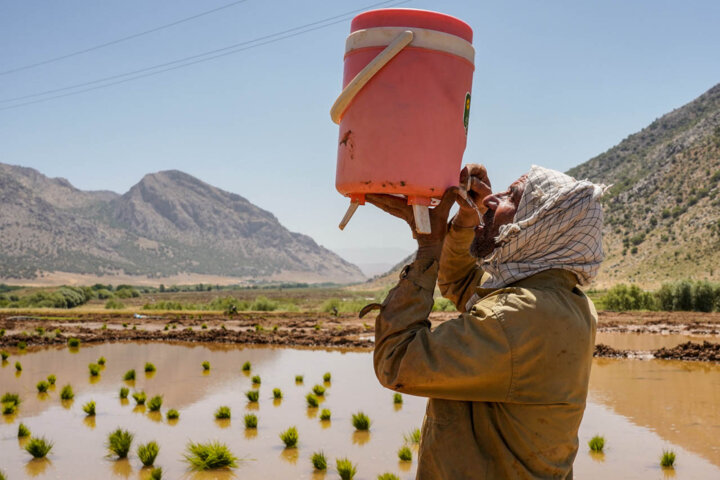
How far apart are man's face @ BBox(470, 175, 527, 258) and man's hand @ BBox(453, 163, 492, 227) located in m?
0.05

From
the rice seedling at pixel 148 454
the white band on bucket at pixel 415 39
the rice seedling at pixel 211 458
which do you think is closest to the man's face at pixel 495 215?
the white band on bucket at pixel 415 39

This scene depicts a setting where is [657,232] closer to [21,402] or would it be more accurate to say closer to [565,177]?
[21,402]

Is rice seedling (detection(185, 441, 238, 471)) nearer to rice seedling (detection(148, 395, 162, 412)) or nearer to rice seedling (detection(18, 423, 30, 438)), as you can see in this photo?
rice seedling (detection(18, 423, 30, 438))

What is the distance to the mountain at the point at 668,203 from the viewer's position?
51.2m

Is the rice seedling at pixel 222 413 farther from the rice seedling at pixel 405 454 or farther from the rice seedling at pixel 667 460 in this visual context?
the rice seedling at pixel 667 460

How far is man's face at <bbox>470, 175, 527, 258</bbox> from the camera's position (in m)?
2.30

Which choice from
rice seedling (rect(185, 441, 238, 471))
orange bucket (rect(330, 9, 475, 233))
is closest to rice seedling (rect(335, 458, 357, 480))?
rice seedling (rect(185, 441, 238, 471))

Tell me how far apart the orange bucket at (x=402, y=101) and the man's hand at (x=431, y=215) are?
39 millimetres

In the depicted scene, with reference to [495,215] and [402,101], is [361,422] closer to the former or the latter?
[495,215]

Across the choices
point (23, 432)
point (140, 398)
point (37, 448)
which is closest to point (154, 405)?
point (140, 398)

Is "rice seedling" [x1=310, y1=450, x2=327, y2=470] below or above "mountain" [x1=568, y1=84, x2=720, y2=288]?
below

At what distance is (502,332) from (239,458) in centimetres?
705

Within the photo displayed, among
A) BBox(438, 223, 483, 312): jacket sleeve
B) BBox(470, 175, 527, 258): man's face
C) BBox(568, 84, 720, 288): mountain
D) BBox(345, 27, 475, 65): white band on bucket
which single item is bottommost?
BBox(438, 223, 483, 312): jacket sleeve

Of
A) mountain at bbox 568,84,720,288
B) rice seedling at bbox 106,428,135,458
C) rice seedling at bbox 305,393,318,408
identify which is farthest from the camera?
mountain at bbox 568,84,720,288
